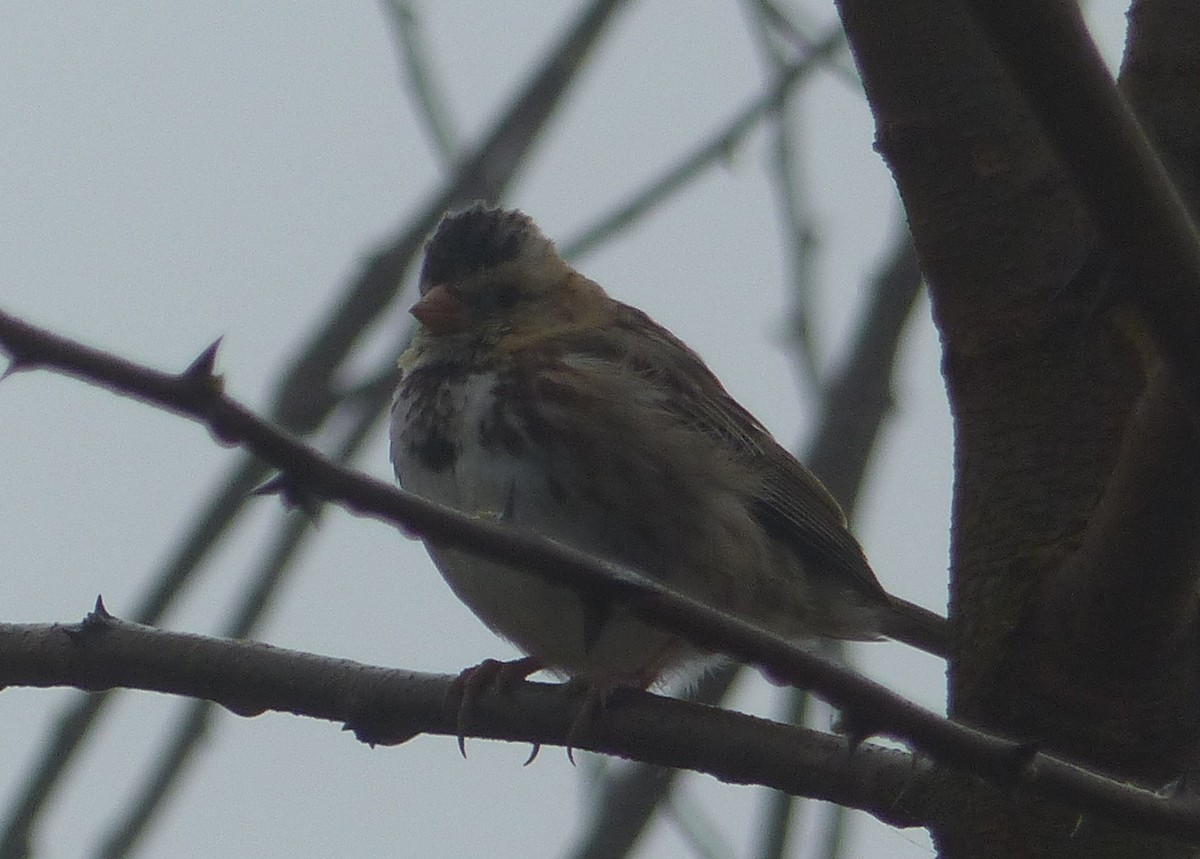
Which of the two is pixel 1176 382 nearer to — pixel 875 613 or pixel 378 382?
pixel 378 382

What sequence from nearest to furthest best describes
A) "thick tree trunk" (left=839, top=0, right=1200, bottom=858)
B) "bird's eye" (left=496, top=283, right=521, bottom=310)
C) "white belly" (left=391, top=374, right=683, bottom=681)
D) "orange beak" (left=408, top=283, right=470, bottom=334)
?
"thick tree trunk" (left=839, top=0, right=1200, bottom=858), "white belly" (left=391, top=374, right=683, bottom=681), "orange beak" (left=408, top=283, right=470, bottom=334), "bird's eye" (left=496, top=283, right=521, bottom=310)

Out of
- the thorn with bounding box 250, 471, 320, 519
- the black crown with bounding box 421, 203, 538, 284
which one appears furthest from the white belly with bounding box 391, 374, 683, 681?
the thorn with bounding box 250, 471, 320, 519

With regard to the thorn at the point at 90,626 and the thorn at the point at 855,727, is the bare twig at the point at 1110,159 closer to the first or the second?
the thorn at the point at 855,727

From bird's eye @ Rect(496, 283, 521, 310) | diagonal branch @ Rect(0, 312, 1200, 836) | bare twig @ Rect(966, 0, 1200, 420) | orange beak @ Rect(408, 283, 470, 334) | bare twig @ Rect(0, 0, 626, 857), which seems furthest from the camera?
bird's eye @ Rect(496, 283, 521, 310)

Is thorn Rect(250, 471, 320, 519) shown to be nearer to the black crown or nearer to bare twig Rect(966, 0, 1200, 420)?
bare twig Rect(966, 0, 1200, 420)

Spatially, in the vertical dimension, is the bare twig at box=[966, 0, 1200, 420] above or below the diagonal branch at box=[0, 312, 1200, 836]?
above

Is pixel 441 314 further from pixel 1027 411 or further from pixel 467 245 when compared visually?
pixel 1027 411

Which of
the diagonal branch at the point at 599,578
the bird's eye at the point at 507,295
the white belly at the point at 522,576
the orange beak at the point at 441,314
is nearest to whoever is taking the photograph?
the diagonal branch at the point at 599,578

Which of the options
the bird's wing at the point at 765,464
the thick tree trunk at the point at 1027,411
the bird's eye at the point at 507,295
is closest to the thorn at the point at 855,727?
the thick tree trunk at the point at 1027,411

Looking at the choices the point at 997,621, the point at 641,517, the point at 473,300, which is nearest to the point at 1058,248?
the point at 997,621
